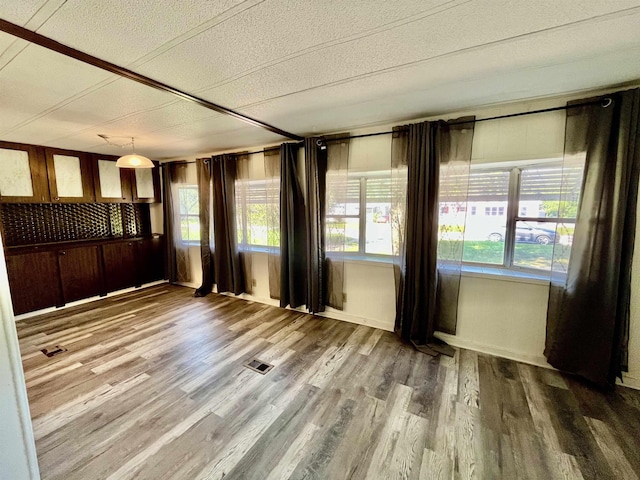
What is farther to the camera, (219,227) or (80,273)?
(219,227)

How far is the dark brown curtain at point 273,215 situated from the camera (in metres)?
3.62

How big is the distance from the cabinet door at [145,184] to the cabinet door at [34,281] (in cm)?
152

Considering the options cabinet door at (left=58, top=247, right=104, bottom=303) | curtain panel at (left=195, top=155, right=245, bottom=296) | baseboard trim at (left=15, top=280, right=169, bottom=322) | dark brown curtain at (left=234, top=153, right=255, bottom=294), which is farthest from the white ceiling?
baseboard trim at (left=15, top=280, right=169, bottom=322)

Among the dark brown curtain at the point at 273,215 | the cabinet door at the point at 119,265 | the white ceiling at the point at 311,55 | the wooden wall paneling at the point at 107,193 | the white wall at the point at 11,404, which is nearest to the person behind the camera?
the white wall at the point at 11,404

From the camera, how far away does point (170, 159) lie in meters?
4.88

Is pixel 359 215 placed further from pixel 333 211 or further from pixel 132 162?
pixel 132 162

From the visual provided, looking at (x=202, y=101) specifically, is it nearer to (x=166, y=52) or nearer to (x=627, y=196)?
(x=166, y=52)

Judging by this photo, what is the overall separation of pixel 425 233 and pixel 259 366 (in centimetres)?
205

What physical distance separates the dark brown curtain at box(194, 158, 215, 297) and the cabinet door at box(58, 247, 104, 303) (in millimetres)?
1518

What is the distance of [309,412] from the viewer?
1907 millimetres

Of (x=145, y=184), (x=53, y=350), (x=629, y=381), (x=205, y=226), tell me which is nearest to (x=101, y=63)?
A: (x=53, y=350)

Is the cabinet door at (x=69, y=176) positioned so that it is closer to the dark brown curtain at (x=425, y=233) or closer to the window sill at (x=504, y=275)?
the dark brown curtain at (x=425, y=233)

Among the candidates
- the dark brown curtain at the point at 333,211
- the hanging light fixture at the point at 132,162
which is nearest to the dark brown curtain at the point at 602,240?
the dark brown curtain at the point at 333,211

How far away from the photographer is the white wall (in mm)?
677
